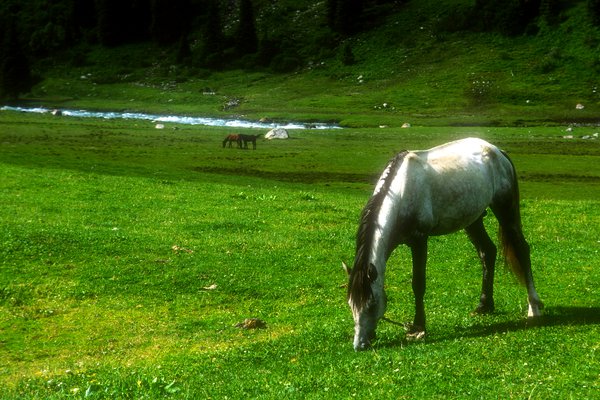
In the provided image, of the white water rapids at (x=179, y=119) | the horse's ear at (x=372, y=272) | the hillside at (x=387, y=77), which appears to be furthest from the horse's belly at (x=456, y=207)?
the white water rapids at (x=179, y=119)

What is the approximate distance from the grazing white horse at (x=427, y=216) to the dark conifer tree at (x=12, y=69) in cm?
12893

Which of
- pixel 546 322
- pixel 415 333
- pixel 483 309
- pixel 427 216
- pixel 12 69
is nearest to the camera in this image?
pixel 415 333

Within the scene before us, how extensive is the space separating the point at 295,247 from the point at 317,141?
5245 cm

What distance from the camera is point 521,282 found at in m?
15.2

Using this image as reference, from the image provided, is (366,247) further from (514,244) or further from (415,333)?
(514,244)

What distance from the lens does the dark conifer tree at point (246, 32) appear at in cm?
14988

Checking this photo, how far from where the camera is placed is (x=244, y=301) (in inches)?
716

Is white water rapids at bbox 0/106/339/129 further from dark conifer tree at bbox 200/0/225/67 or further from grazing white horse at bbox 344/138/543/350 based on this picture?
grazing white horse at bbox 344/138/543/350

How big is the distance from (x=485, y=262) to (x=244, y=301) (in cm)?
604

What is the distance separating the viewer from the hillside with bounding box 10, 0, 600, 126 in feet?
341

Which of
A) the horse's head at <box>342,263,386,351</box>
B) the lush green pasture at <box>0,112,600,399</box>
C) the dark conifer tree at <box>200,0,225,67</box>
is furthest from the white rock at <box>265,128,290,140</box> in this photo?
the dark conifer tree at <box>200,0,225,67</box>

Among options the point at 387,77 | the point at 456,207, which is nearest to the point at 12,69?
the point at 387,77

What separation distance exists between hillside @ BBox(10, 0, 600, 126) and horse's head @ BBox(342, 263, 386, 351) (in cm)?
8281

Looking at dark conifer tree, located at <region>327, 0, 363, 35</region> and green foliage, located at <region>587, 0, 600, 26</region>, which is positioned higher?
dark conifer tree, located at <region>327, 0, 363, 35</region>
